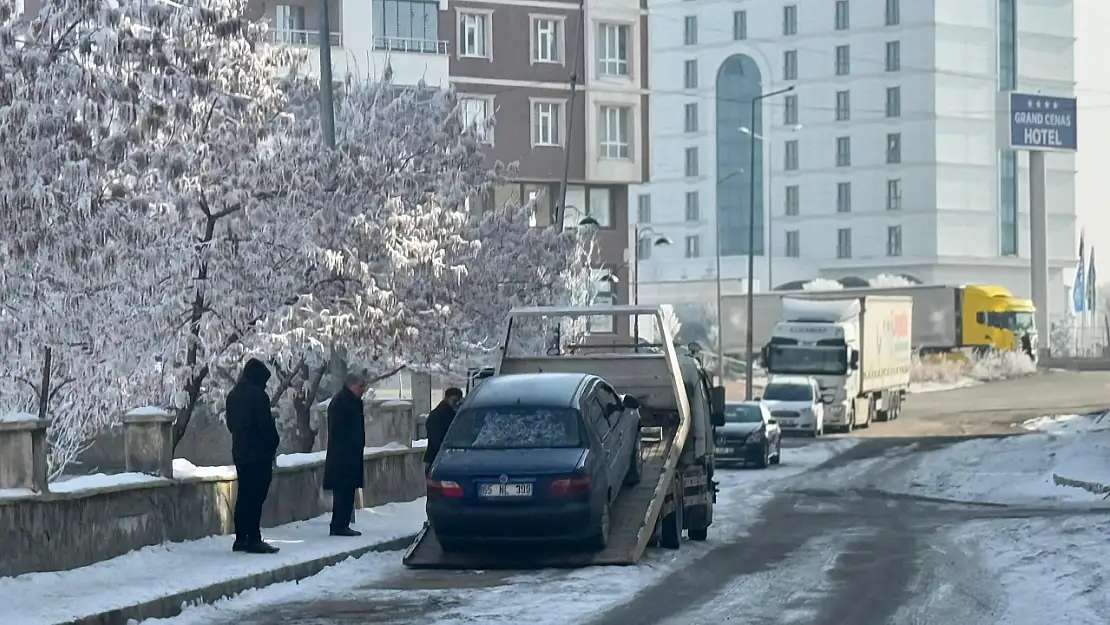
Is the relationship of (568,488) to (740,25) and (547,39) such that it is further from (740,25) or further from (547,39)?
(740,25)

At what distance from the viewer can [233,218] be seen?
80.9 feet

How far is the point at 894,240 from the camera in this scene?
115 meters

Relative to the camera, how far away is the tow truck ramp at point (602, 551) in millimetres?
17294

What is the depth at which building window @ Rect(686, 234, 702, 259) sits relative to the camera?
410 feet

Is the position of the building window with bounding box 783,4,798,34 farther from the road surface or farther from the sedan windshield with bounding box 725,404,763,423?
the road surface

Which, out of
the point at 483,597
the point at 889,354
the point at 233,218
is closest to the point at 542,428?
the point at 483,597

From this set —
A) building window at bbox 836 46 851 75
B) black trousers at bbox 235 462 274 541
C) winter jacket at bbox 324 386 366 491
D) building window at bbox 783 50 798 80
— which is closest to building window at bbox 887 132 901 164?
building window at bbox 836 46 851 75

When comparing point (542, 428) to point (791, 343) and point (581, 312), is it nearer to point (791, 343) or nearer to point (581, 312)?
point (581, 312)

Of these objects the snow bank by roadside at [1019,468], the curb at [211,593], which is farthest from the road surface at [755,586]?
the snow bank by roadside at [1019,468]

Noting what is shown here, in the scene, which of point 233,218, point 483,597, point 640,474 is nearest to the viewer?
point 483,597

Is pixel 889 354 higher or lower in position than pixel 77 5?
lower

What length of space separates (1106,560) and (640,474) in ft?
15.5

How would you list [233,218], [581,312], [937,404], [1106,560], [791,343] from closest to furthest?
[1106,560], [581,312], [233,218], [791,343], [937,404]

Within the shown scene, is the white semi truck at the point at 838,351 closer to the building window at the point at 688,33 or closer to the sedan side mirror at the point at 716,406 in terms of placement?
the sedan side mirror at the point at 716,406
